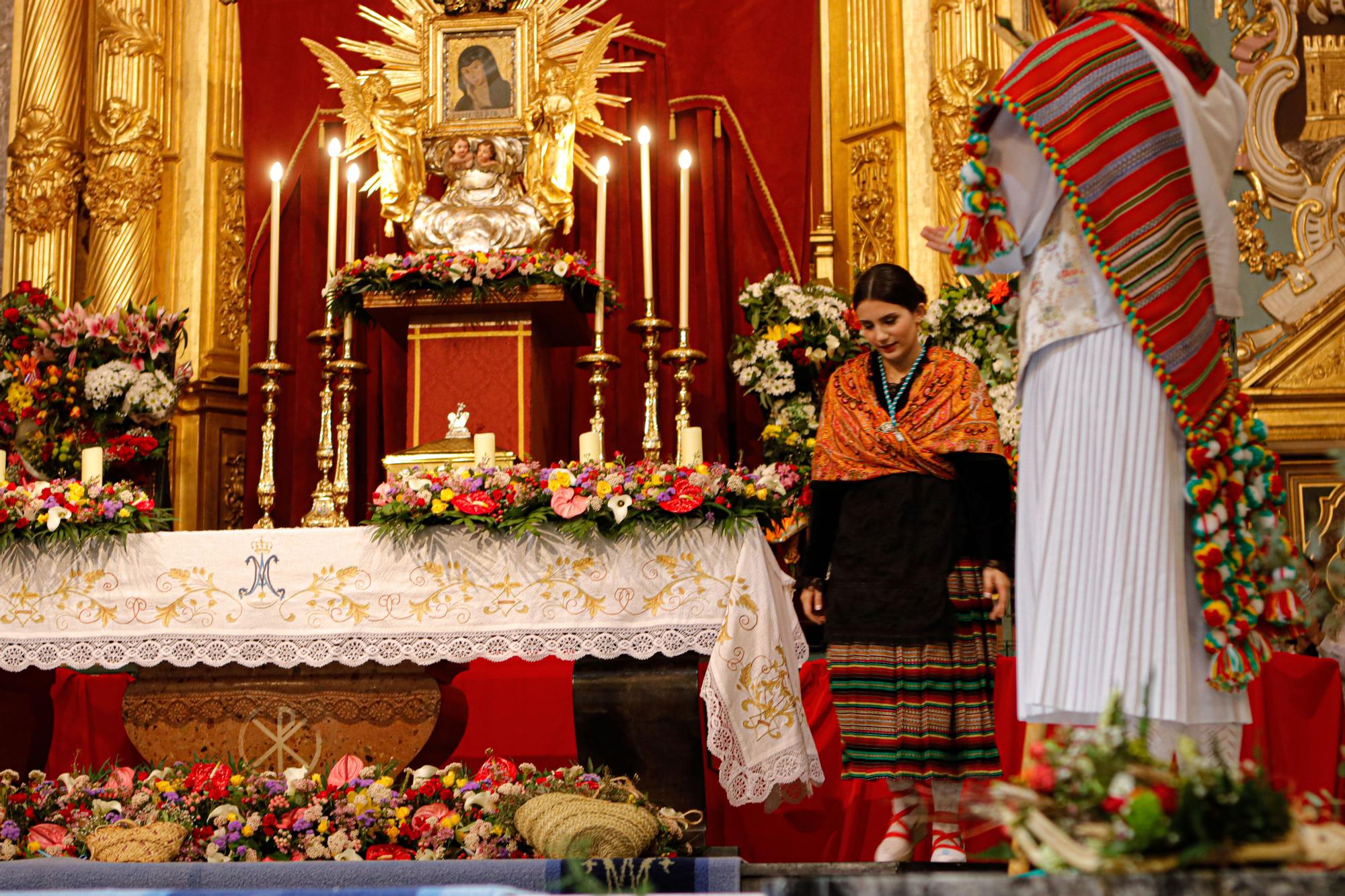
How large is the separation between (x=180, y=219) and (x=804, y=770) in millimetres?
4363

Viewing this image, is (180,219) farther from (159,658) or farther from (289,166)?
(159,658)

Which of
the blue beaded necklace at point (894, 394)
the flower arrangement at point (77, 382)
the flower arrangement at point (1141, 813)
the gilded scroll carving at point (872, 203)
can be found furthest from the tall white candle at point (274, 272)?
the flower arrangement at point (1141, 813)

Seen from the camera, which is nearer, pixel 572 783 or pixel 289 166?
pixel 572 783

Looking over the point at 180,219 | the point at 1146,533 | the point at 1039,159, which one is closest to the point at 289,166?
the point at 180,219

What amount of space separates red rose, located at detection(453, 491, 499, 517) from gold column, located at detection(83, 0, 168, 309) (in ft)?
10.6

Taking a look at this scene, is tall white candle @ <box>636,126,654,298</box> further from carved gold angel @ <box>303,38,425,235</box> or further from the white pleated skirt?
the white pleated skirt

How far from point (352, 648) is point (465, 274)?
1539 millimetres

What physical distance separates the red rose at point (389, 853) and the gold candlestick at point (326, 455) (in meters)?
1.41

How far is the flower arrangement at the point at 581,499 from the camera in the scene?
3.78 meters

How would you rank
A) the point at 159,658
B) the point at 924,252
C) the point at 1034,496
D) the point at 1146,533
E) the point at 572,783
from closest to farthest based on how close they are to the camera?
1. the point at 1146,533
2. the point at 1034,496
3. the point at 572,783
4. the point at 159,658
5. the point at 924,252

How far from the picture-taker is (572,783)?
11.6ft

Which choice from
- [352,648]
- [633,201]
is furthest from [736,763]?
[633,201]

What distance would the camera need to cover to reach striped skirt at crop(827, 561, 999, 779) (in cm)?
336

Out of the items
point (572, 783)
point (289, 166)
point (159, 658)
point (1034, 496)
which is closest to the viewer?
point (1034, 496)
